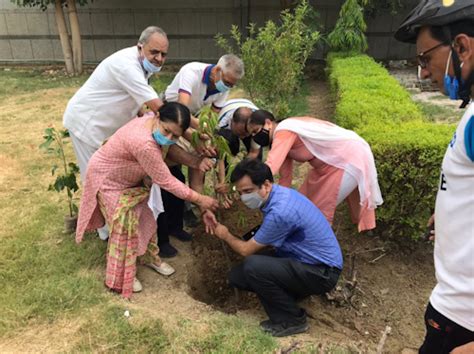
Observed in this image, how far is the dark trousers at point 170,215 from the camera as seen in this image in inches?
Result: 141

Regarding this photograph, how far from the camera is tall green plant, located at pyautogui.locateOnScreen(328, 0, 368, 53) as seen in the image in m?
9.07

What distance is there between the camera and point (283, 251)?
9.30 ft

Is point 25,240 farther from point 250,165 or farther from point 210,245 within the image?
point 250,165

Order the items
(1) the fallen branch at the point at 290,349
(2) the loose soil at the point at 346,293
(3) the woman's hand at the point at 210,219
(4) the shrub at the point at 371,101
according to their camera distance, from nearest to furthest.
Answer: (1) the fallen branch at the point at 290,349 < (2) the loose soil at the point at 346,293 < (3) the woman's hand at the point at 210,219 < (4) the shrub at the point at 371,101

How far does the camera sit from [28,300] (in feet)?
9.64

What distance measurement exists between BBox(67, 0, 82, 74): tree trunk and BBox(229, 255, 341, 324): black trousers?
32.5 feet

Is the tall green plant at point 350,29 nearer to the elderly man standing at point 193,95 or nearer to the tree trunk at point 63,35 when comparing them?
the elderly man standing at point 193,95

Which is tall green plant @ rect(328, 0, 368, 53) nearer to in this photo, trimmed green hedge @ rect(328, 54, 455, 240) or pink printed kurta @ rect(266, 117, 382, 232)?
trimmed green hedge @ rect(328, 54, 455, 240)

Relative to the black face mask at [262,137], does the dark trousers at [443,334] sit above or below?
below

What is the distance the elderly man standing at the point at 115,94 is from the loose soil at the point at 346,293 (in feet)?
2.81

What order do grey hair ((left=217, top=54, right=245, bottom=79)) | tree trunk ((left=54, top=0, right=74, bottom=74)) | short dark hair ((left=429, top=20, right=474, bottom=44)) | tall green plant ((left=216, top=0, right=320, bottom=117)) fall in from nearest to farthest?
short dark hair ((left=429, top=20, right=474, bottom=44))
grey hair ((left=217, top=54, right=245, bottom=79))
tall green plant ((left=216, top=0, right=320, bottom=117))
tree trunk ((left=54, top=0, right=74, bottom=74))

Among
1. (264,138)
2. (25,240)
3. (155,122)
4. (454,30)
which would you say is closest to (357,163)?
(264,138)

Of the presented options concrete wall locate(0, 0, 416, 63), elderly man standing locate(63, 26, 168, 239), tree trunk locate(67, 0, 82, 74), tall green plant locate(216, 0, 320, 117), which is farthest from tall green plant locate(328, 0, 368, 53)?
elderly man standing locate(63, 26, 168, 239)

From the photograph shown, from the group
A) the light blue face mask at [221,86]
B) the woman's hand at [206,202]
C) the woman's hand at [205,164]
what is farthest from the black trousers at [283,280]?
the light blue face mask at [221,86]
